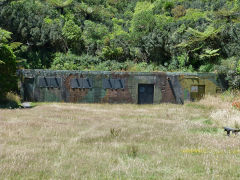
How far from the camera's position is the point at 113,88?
22.0m

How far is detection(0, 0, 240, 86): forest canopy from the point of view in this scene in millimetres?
26469

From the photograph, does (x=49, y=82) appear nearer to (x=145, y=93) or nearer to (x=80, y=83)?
(x=80, y=83)

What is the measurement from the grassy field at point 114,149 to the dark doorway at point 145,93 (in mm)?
7805

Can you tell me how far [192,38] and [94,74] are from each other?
10937 millimetres

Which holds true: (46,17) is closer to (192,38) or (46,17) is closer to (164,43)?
(164,43)

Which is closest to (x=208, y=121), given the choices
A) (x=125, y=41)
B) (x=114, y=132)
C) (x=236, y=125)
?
(x=236, y=125)

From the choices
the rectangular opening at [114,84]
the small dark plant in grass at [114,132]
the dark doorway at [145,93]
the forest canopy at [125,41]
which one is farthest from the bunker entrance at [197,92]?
the small dark plant in grass at [114,132]

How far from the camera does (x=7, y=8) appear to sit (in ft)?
92.4

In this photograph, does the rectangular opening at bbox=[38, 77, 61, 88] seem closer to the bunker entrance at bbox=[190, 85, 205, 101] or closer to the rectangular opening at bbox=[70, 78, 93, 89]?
the rectangular opening at bbox=[70, 78, 93, 89]

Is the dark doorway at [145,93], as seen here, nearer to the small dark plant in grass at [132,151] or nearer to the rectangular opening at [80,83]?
the rectangular opening at [80,83]

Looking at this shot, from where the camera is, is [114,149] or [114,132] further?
[114,132]

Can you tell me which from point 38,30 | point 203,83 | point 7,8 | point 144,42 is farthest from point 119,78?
point 7,8

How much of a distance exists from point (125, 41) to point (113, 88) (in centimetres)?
939

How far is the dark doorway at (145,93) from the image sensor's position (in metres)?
22.1
